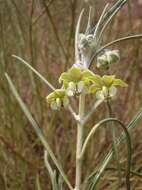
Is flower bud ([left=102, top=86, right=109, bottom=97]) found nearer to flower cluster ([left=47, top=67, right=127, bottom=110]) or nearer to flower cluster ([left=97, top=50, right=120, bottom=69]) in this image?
flower cluster ([left=47, top=67, right=127, bottom=110])

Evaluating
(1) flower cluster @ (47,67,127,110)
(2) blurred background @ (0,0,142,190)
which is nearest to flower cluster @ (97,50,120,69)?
(1) flower cluster @ (47,67,127,110)

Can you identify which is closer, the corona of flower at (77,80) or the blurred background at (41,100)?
the corona of flower at (77,80)

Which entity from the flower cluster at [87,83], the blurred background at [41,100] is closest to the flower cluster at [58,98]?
the flower cluster at [87,83]

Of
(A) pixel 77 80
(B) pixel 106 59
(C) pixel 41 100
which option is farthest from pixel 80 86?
(C) pixel 41 100

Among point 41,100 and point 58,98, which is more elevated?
point 58,98

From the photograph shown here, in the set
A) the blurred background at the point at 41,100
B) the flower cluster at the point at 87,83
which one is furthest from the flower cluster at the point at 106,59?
the blurred background at the point at 41,100

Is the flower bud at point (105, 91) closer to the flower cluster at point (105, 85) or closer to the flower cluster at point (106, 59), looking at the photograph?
the flower cluster at point (105, 85)

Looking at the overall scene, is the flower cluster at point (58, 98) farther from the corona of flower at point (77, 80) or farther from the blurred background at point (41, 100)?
the blurred background at point (41, 100)

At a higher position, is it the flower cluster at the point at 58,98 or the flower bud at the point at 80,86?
the flower bud at the point at 80,86

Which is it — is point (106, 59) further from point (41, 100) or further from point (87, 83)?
point (41, 100)
